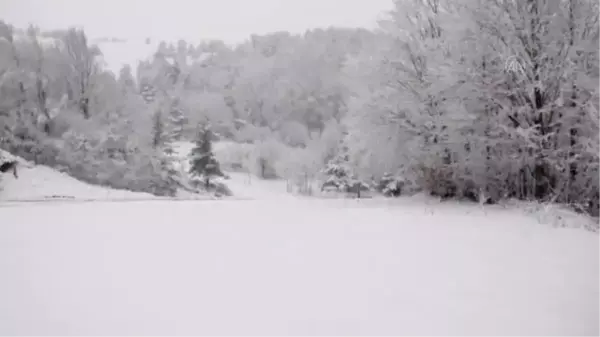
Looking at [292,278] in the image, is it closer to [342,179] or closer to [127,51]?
[342,179]

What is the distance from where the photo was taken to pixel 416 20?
11.6 m

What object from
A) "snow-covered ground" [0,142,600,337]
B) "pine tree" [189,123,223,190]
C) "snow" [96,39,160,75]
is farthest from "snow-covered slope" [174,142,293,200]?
"snow" [96,39,160,75]

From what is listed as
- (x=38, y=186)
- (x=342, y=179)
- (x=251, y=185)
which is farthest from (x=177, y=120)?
(x=38, y=186)

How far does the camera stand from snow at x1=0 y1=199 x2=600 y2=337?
261 centimetres

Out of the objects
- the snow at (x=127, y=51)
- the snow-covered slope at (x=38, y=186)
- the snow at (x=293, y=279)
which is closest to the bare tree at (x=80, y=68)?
the snow-covered slope at (x=38, y=186)

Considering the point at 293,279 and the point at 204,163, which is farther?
the point at 204,163

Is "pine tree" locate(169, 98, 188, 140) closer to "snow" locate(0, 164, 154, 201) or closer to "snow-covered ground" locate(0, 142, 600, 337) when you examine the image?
"snow" locate(0, 164, 154, 201)

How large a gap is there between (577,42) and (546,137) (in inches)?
82.0

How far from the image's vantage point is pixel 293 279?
130 inches

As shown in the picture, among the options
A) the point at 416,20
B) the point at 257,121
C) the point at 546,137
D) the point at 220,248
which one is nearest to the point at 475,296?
the point at 220,248

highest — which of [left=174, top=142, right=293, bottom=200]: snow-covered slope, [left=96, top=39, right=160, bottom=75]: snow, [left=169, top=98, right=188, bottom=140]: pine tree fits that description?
[left=96, top=39, right=160, bottom=75]: snow

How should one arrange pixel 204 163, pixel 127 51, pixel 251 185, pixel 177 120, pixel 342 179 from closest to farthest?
pixel 342 179 < pixel 204 163 < pixel 251 185 < pixel 177 120 < pixel 127 51

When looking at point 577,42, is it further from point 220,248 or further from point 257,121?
point 257,121

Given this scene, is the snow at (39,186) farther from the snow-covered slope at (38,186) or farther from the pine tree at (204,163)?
the pine tree at (204,163)
